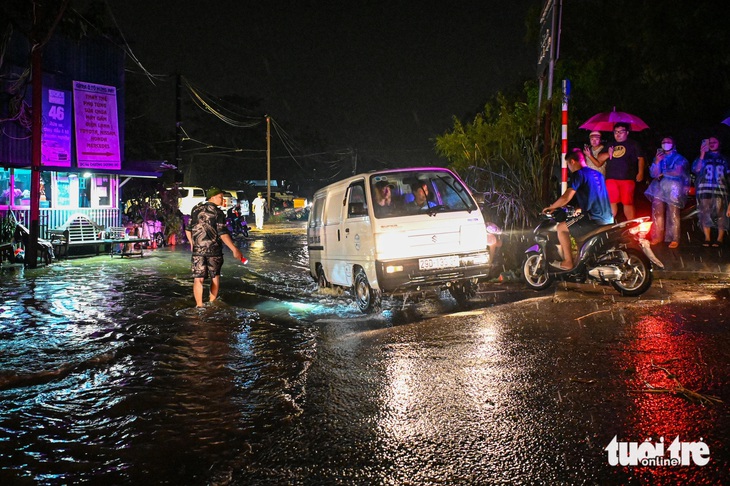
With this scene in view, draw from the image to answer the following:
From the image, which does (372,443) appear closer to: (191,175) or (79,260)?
(79,260)

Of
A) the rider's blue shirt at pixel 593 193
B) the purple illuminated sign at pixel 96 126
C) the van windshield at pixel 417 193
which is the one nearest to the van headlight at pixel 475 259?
the van windshield at pixel 417 193

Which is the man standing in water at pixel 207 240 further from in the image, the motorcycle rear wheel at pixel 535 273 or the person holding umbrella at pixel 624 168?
the person holding umbrella at pixel 624 168

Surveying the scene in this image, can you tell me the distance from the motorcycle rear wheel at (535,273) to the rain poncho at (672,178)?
451cm

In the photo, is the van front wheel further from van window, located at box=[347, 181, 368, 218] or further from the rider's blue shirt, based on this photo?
the rider's blue shirt

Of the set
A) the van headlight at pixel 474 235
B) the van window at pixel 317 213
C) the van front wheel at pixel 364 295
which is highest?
the van window at pixel 317 213

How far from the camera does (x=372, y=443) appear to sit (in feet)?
13.3

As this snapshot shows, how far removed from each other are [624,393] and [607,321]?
9.34 feet

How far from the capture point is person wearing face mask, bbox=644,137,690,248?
41.9 ft

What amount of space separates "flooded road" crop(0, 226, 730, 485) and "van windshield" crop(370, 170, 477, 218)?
1.43 m

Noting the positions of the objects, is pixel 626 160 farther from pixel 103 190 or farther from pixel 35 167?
pixel 103 190

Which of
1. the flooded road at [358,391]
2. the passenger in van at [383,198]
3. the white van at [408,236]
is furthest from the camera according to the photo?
the passenger in van at [383,198]

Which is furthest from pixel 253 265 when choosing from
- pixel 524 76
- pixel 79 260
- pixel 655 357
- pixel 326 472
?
pixel 524 76

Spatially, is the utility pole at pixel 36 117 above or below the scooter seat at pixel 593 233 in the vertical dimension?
above

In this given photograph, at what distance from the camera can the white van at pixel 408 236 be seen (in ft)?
27.7
